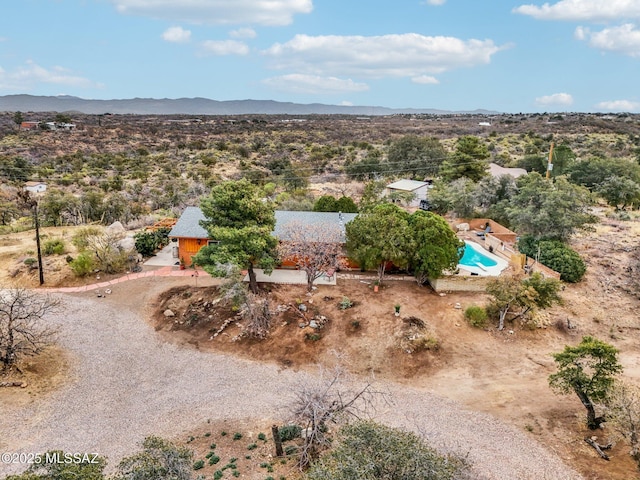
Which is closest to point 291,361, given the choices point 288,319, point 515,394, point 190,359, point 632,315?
point 288,319

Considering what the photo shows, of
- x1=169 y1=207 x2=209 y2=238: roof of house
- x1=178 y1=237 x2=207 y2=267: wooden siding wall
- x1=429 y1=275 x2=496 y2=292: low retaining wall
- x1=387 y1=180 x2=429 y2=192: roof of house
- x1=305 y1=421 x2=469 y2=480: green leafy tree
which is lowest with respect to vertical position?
x1=429 y1=275 x2=496 y2=292: low retaining wall

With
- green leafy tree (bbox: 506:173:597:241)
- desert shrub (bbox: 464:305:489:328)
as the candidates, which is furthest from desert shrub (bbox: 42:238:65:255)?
green leafy tree (bbox: 506:173:597:241)

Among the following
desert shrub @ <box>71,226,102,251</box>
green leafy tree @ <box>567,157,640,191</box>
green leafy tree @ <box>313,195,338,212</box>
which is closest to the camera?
desert shrub @ <box>71,226,102,251</box>

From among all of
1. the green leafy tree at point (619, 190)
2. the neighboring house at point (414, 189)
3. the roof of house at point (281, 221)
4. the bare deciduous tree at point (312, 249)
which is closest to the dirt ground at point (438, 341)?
the bare deciduous tree at point (312, 249)

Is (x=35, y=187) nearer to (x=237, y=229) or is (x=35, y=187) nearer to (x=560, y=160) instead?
(x=237, y=229)

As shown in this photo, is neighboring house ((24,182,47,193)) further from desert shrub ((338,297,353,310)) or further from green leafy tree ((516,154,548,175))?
green leafy tree ((516,154,548,175))

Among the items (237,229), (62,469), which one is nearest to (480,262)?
(237,229)
